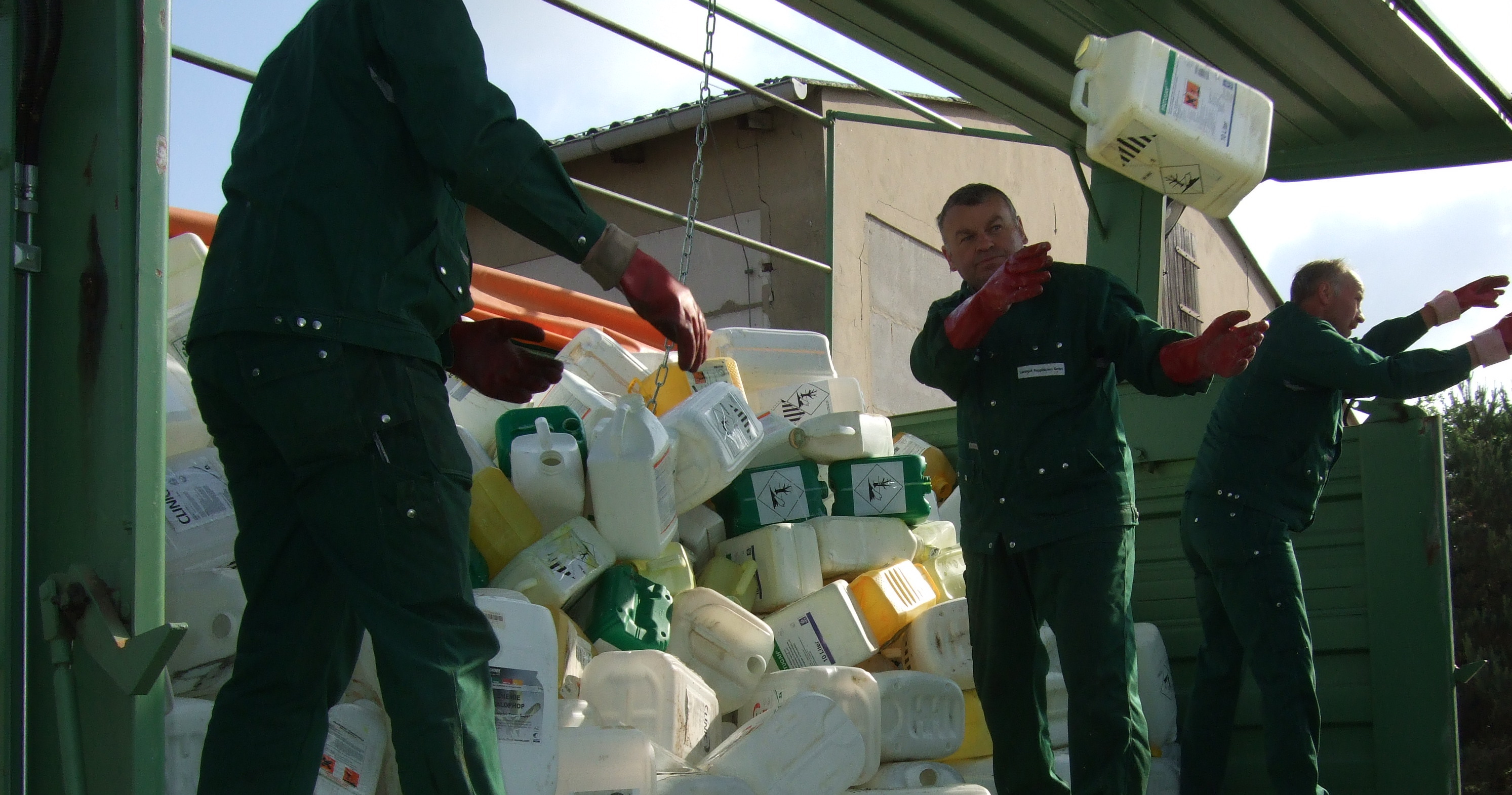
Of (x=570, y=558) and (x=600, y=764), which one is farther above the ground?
(x=570, y=558)

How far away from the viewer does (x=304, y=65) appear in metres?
2.09

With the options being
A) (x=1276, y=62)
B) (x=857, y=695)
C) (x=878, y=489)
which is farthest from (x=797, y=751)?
(x=1276, y=62)

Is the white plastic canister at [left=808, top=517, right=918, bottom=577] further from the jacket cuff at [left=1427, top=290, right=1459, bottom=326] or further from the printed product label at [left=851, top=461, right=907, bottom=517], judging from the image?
the jacket cuff at [left=1427, top=290, right=1459, bottom=326]

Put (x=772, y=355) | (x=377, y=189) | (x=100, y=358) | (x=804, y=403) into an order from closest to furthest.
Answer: (x=100, y=358)
(x=377, y=189)
(x=804, y=403)
(x=772, y=355)

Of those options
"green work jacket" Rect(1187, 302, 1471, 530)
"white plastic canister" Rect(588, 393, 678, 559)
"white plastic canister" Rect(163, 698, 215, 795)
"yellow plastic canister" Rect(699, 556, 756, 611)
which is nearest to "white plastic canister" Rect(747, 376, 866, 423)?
"yellow plastic canister" Rect(699, 556, 756, 611)

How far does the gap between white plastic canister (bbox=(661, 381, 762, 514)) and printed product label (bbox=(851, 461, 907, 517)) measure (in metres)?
0.51

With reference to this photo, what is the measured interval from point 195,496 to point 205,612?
48 centimetres

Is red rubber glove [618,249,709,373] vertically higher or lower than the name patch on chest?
higher

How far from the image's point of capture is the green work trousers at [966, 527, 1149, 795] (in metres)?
3.01

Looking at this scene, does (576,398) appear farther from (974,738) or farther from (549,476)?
(974,738)

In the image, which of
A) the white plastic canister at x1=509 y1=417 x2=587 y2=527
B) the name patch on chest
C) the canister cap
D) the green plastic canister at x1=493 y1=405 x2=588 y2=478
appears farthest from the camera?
the green plastic canister at x1=493 y1=405 x2=588 y2=478

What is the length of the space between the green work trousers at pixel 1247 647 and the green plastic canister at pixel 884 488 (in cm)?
99

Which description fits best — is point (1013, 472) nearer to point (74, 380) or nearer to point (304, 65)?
point (304, 65)

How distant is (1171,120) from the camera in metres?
3.97
